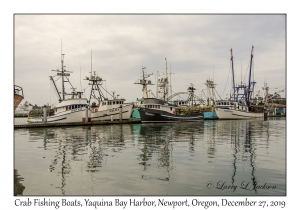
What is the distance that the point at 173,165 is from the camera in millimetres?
11852

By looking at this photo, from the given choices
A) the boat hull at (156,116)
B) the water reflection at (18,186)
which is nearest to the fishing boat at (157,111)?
the boat hull at (156,116)

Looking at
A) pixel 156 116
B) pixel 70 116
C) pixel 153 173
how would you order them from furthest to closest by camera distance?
pixel 156 116, pixel 70 116, pixel 153 173

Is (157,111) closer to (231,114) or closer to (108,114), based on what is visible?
(108,114)

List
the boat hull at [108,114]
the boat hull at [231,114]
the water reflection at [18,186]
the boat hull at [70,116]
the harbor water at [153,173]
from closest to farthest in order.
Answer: the water reflection at [18,186], the harbor water at [153,173], the boat hull at [70,116], the boat hull at [108,114], the boat hull at [231,114]

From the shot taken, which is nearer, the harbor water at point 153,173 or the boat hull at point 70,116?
the harbor water at point 153,173

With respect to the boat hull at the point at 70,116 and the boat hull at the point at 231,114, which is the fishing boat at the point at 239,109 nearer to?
the boat hull at the point at 231,114

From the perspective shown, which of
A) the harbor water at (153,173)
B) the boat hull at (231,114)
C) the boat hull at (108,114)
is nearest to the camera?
the harbor water at (153,173)

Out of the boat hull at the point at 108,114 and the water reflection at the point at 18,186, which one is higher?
the boat hull at the point at 108,114

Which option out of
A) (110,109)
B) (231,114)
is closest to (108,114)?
(110,109)

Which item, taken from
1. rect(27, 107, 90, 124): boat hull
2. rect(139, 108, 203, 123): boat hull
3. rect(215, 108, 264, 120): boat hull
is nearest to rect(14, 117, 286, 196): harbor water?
rect(27, 107, 90, 124): boat hull

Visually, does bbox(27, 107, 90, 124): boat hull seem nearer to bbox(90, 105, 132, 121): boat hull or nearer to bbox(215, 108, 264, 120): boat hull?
bbox(90, 105, 132, 121): boat hull
